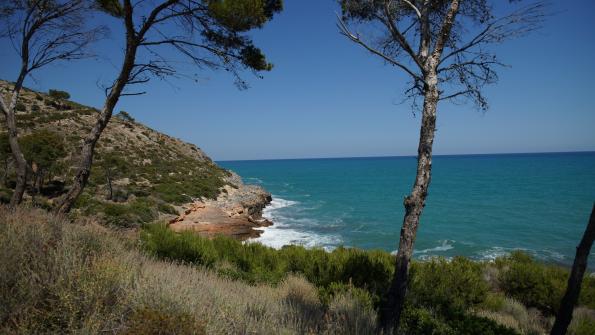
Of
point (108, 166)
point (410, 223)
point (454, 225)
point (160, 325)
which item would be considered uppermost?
point (108, 166)

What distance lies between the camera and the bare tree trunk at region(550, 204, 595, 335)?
11.2 feet

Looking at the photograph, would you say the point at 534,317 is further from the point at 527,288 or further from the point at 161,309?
the point at 161,309

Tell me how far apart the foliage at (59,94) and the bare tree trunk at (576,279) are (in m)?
57.2

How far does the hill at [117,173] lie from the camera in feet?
64.4

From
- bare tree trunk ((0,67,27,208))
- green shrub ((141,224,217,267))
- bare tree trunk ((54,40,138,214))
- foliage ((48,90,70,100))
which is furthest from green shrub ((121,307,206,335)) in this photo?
foliage ((48,90,70,100))

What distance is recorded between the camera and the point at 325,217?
33.0 metres

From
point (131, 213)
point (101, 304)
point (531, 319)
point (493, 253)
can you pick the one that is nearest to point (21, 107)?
point (131, 213)

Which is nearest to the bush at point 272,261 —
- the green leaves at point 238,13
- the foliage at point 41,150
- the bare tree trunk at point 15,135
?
the bare tree trunk at point 15,135

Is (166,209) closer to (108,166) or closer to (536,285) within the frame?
(108,166)

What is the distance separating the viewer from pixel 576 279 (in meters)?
3.51

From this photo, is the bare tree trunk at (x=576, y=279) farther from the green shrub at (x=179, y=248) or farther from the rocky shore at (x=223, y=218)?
the rocky shore at (x=223, y=218)

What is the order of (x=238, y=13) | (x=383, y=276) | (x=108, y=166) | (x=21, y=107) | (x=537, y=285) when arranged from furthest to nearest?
(x=21, y=107) → (x=108, y=166) → (x=537, y=285) → (x=383, y=276) → (x=238, y=13)

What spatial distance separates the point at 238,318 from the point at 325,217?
3015cm

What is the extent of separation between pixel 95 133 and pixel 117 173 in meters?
26.1
